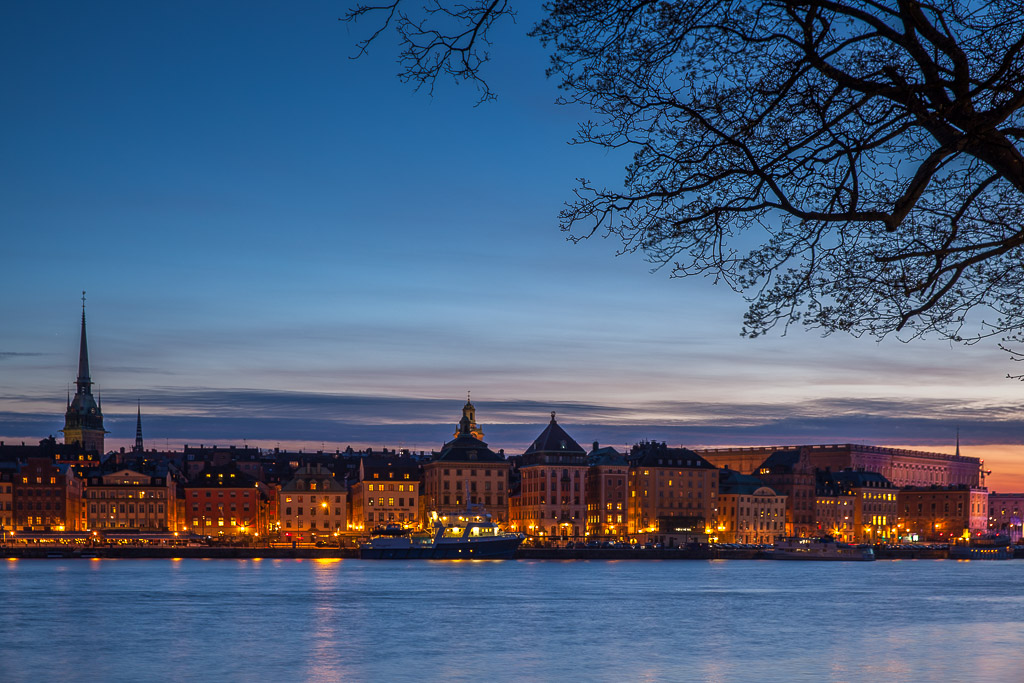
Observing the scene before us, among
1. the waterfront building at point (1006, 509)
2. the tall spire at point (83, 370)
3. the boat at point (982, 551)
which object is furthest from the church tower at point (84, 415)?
the waterfront building at point (1006, 509)

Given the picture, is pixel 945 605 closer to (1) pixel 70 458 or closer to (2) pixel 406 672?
(2) pixel 406 672

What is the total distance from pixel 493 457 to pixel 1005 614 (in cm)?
7812

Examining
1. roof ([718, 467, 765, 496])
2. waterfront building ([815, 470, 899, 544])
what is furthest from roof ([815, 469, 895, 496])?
roof ([718, 467, 765, 496])

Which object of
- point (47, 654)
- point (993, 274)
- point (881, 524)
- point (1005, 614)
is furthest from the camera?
point (881, 524)

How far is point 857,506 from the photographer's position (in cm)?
14200

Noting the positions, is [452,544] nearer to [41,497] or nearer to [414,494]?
[414,494]

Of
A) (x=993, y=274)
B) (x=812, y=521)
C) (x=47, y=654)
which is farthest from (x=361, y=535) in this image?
(x=993, y=274)

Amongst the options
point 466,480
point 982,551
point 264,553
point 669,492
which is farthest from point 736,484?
point 264,553

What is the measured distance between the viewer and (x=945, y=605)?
51.9 meters

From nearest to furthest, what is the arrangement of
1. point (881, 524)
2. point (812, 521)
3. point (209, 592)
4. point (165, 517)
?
point (209, 592) < point (165, 517) < point (812, 521) < point (881, 524)

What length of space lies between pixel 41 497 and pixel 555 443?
45.7 metres

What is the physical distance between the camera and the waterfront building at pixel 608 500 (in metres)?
120

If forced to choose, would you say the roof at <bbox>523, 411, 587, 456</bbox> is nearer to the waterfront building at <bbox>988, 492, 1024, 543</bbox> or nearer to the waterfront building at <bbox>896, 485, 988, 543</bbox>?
the waterfront building at <bbox>896, 485, 988, 543</bbox>

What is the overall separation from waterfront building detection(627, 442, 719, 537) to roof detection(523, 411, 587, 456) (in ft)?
20.1
